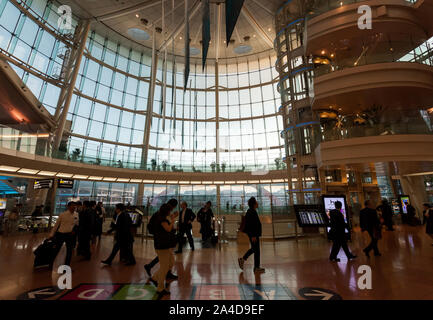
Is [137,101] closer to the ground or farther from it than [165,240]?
farther from it

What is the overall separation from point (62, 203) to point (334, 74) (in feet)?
81.3

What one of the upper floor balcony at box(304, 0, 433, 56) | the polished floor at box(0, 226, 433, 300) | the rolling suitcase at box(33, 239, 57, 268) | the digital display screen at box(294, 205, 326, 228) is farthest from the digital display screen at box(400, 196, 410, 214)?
the rolling suitcase at box(33, 239, 57, 268)

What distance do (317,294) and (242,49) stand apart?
3368cm

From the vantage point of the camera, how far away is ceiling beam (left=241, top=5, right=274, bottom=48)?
24.9 metres

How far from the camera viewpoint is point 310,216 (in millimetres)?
9297

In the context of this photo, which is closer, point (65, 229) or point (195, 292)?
point (195, 292)

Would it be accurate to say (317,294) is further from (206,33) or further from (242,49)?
(242,49)

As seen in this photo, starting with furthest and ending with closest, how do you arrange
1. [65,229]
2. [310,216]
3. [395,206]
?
[395,206] → [310,216] → [65,229]

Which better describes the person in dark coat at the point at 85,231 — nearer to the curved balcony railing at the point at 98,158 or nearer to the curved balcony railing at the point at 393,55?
the curved balcony railing at the point at 98,158

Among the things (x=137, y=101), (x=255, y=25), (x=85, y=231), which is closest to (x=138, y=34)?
(x=137, y=101)

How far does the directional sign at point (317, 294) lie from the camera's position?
3.81 meters

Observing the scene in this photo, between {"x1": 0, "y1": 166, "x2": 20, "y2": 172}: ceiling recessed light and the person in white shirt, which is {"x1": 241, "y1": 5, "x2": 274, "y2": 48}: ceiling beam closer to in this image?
{"x1": 0, "y1": 166, "x2": 20, "y2": 172}: ceiling recessed light

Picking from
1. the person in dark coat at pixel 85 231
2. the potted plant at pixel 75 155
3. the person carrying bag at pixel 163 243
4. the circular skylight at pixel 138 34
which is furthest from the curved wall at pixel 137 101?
the person carrying bag at pixel 163 243
